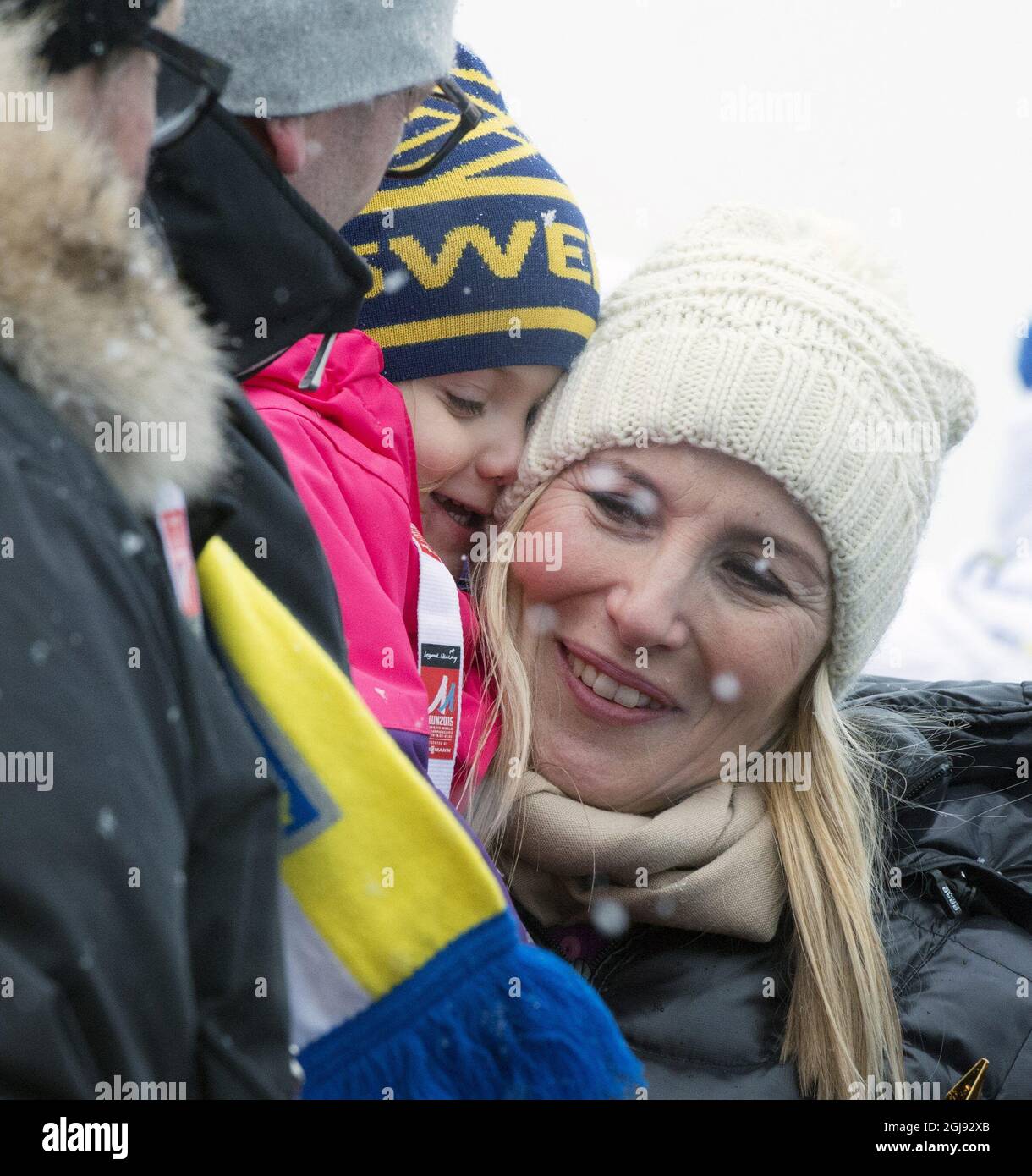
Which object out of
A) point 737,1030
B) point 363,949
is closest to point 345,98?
point 363,949

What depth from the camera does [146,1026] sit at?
27.9 inches

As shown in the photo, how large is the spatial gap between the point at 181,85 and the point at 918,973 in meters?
2.01

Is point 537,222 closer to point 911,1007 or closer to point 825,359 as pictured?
point 825,359

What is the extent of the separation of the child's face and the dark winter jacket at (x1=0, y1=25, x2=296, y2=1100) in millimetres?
1406

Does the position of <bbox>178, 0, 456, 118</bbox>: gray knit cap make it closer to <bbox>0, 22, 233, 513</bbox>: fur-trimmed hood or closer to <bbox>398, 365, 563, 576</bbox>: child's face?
<bbox>0, 22, 233, 513</bbox>: fur-trimmed hood

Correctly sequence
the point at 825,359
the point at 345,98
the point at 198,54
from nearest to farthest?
the point at 198,54
the point at 345,98
the point at 825,359

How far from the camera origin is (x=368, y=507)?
1.82 metres

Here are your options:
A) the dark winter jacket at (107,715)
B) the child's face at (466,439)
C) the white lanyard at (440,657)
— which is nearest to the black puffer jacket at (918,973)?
the white lanyard at (440,657)

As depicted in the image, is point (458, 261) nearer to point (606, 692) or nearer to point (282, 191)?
point (606, 692)

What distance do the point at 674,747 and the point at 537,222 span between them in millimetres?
1059

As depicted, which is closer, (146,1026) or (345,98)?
(146,1026)

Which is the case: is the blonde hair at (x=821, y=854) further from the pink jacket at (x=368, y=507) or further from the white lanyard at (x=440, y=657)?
the white lanyard at (x=440, y=657)

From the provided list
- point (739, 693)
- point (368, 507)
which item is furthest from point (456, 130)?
point (739, 693)

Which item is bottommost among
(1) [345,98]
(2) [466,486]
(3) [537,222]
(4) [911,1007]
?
(4) [911,1007]
